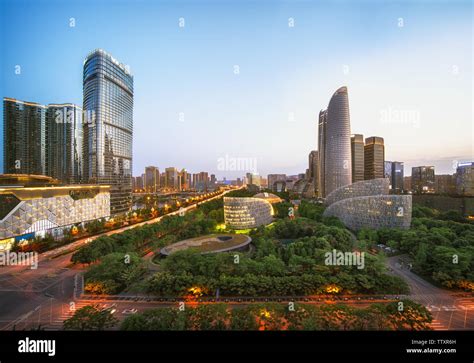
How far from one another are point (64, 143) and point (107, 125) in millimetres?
11309

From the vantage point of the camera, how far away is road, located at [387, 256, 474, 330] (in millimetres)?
7977

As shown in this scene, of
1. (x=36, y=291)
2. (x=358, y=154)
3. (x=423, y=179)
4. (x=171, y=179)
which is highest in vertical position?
(x=358, y=154)

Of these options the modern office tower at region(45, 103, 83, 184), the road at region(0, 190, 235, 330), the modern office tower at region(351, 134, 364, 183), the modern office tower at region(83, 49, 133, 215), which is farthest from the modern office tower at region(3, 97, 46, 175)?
the modern office tower at region(351, 134, 364, 183)

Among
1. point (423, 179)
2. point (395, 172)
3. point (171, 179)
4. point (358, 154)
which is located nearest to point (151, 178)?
point (171, 179)

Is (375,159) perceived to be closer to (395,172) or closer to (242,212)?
(395,172)

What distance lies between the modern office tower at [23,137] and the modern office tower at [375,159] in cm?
7943

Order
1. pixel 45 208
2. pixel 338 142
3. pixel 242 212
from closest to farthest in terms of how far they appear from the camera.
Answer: pixel 45 208
pixel 242 212
pixel 338 142

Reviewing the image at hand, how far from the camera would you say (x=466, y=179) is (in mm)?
32562

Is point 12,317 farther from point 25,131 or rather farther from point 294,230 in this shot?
point 25,131

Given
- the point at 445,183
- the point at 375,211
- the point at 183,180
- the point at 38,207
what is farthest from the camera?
the point at 183,180

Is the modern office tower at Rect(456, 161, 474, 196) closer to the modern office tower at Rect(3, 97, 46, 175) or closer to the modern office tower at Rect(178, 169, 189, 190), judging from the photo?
the modern office tower at Rect(3, 97, 46, 175)
